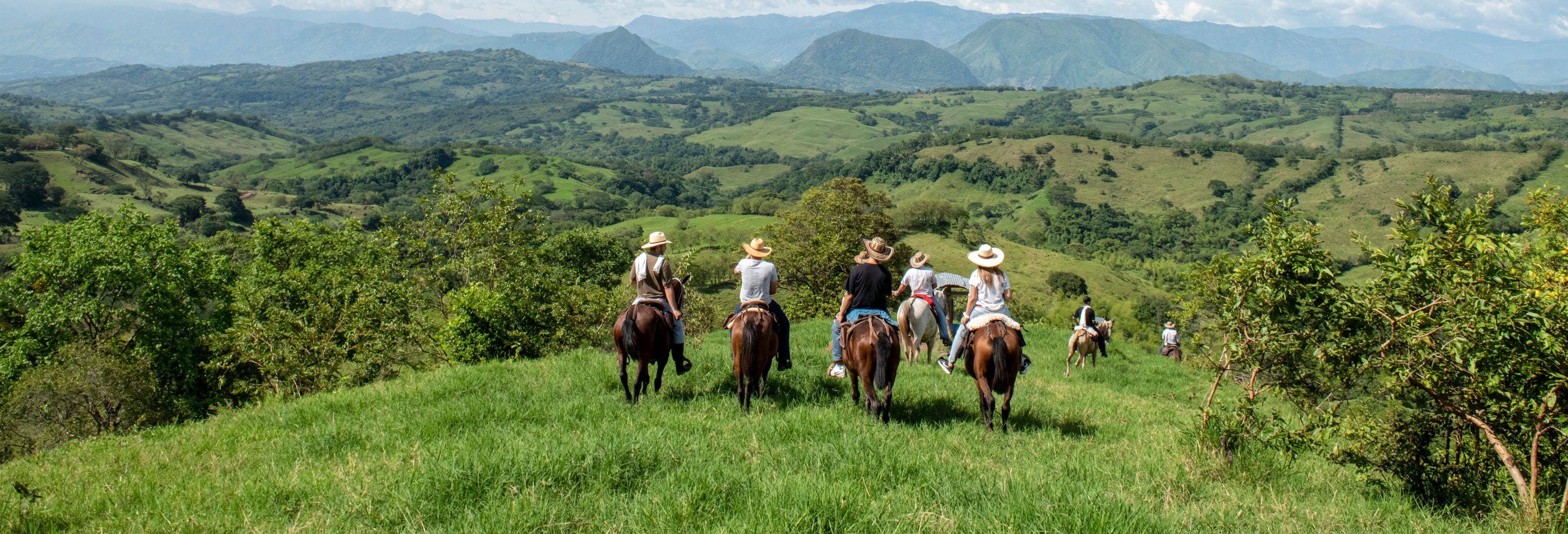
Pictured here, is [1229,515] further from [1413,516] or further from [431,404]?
[431,404]

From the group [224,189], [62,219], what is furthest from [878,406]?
[224,189]

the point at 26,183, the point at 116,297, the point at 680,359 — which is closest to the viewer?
the point at 680,359

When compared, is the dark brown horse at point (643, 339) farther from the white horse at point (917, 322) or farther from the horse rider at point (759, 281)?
the white horse at point (917, 322)

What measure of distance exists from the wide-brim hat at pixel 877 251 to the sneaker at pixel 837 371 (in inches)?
66.8

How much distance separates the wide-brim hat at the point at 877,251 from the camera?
1099 centimetres

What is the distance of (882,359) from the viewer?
9.62m

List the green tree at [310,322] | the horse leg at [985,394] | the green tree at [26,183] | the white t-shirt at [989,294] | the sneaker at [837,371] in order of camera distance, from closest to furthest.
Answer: the horse leg at [985,394] < the white t-shirt at [989,294] < the sneaker at [837,371] < the green tree at [310,322] < the green tree at [26,183]

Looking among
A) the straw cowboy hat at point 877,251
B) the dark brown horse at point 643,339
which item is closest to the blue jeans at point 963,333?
the straw cowboy hat at point 877,251

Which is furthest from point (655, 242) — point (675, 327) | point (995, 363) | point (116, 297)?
point (116, 297)

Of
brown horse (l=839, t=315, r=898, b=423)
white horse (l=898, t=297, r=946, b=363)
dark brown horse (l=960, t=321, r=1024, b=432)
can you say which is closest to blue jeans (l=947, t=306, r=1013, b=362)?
dark brown horse (l=960, t=321, r=1024, b=432)

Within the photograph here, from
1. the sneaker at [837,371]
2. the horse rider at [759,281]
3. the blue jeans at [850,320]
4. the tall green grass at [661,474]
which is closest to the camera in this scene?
the tall green grass at [661,474]

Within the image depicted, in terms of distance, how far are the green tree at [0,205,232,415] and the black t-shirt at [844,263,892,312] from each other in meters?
27.0

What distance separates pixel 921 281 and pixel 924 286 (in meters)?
0.11

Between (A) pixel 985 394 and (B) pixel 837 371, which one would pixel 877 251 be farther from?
(A) pixel 985 394
